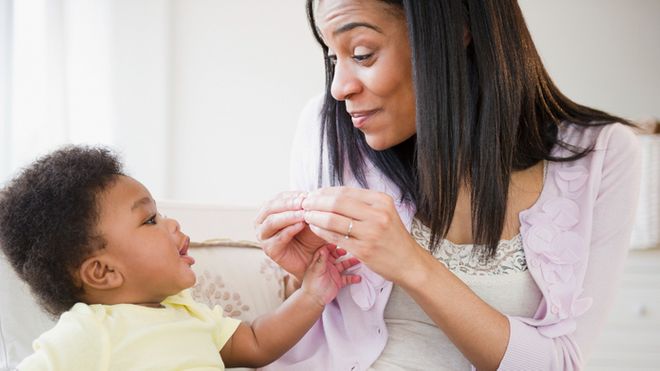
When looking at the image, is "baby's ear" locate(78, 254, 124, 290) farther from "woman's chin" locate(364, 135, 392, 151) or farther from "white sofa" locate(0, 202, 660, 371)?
"woman's chin" locate(364, 135, 392, 151)

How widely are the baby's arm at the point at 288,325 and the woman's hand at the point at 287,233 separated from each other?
22 millimetres

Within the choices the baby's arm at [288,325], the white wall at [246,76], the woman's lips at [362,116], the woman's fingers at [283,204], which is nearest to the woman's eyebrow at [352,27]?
the woman's lips at [362,116]

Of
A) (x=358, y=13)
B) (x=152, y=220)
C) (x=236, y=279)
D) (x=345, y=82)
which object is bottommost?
(x=236, y=279)

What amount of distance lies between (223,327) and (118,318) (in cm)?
23

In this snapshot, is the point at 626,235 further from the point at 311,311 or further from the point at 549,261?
the point at 311,311

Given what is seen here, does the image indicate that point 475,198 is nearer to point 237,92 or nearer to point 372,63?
point 372,63

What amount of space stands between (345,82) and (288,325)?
0.45 metres

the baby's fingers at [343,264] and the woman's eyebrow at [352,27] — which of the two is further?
the baby's fingers at [343,264]

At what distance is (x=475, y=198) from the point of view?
4.33 feet

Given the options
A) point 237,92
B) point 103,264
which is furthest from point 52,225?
point 237,92

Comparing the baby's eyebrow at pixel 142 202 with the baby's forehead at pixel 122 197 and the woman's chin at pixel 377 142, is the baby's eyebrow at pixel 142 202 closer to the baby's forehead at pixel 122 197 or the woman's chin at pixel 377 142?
the baby's forehead at pixel 122 197

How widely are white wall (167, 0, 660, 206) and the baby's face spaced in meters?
1.76

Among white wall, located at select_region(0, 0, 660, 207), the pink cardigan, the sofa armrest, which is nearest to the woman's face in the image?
the pink cardigan

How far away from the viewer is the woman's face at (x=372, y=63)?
125 cm
